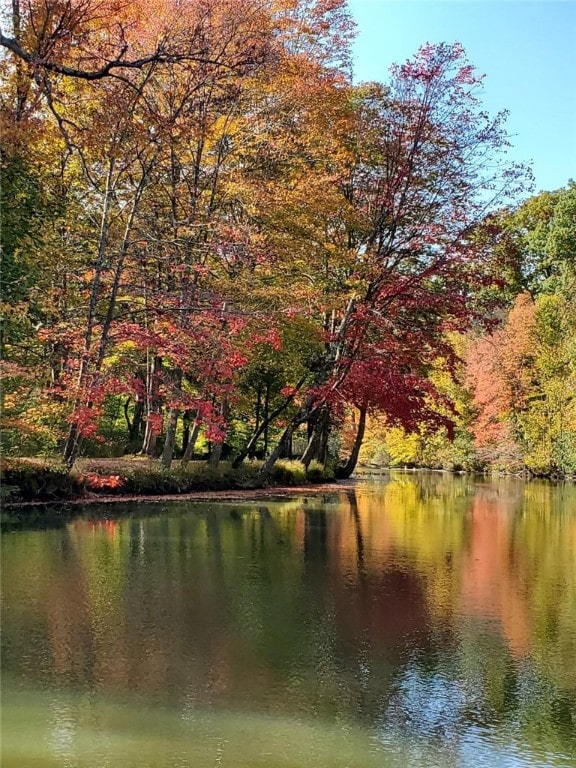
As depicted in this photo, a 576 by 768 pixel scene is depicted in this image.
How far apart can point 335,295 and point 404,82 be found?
439cm

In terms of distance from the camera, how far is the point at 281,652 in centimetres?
398

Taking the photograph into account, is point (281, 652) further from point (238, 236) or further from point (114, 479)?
point (238, 236)

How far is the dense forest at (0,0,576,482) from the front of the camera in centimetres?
917

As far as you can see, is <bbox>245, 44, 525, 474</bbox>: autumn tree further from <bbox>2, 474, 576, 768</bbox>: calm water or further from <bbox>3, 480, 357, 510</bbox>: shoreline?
<bbox>2, 474, 576, 768</bbox>: calm water

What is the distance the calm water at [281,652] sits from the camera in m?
2.88

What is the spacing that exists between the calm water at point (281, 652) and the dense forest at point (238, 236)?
3.26m

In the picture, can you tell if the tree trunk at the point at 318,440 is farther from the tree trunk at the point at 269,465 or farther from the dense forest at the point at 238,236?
the tree trunk at the point at 269,465

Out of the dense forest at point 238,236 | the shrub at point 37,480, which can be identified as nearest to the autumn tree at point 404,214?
the dense forest at point 238,236

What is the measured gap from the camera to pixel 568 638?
4.41 metres

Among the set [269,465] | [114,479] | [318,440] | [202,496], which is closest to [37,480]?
[114,479]

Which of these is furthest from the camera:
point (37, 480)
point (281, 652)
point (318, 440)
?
point (318, 440)

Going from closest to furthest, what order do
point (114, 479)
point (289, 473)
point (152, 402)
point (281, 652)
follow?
point (281, 652), point (114, 479), point (152, 402), point (289, 473)

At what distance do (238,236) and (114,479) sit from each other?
469 cm

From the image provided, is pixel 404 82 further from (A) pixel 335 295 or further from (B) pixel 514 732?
(B) pixel 514 732
